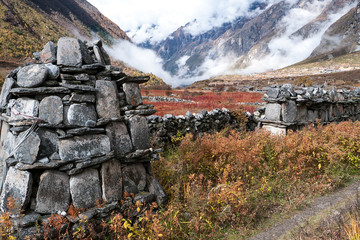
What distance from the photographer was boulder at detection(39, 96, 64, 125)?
3160 millimetres

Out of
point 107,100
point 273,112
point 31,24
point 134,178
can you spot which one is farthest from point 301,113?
point 31,24

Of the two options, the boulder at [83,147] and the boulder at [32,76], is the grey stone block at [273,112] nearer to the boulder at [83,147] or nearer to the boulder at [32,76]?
the boulder at [83,147]

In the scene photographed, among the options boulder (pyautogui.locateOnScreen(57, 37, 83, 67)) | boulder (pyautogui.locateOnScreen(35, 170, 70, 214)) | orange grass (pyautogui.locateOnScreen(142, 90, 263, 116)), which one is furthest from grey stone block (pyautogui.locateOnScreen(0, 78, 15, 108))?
orange grass (pyautogui.locateOnScreen(142, 90, 263, 116))

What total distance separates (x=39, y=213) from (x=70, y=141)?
3.56 ft

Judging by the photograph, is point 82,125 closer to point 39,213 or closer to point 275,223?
point 39,213

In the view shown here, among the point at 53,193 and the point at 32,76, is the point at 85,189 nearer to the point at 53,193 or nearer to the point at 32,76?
the point at 53,193

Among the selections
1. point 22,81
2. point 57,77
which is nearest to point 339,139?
point 57,77

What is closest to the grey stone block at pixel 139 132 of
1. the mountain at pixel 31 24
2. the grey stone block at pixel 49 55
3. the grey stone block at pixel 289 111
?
the grey stone block at pixel 49 55

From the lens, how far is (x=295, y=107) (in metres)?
8.20

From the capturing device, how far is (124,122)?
4023mm

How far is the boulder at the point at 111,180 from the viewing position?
136 inches

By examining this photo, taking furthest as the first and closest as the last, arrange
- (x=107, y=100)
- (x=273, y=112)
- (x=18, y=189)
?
(x=273, y=112) → (x=107, y=100) → (x=18, y=189)

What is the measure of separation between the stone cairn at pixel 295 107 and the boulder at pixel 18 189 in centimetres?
800

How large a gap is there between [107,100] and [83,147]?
96cm
